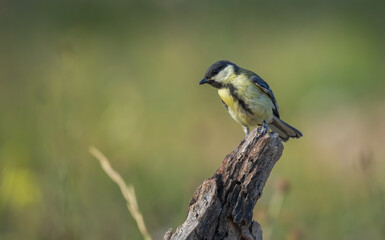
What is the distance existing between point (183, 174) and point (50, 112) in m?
1.36

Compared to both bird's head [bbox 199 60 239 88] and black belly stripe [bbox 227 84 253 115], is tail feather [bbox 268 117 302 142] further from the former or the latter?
bird's head [bbox 199 60 239 88]

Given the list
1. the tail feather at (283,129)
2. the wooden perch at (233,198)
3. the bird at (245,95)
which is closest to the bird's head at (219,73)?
the bird at (245,95)

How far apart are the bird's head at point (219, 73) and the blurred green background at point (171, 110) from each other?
548 mm

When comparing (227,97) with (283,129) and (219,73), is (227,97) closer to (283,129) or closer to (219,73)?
(219,73)

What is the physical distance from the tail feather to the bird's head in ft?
1.34

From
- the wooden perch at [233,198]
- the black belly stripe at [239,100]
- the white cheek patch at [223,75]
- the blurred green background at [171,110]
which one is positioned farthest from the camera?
the blurred green background at [171,110]

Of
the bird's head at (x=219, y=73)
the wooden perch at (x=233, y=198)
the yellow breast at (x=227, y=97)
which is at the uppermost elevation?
the bird's head at (x=219, y=73)

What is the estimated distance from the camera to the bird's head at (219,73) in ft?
13.1

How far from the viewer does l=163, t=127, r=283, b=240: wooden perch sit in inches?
91.7

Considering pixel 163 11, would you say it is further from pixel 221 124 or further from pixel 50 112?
pixel 50 112

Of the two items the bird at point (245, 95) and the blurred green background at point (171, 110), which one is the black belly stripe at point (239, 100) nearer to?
the bird at point (245, 95)

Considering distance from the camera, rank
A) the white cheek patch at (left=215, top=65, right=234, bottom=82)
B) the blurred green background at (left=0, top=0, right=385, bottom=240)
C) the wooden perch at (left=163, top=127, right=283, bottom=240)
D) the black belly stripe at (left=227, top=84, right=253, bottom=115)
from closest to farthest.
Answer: the wooden perch at (left=163, top=127, right=283, bottom=240), the black belly stripe at (left=227, top=84, right=253, bottom=115), the white cheek patch at (left=215, top=65, right=234, bottom=82), the blurred green background at (left=0, top=0, right=385, bottom=240)

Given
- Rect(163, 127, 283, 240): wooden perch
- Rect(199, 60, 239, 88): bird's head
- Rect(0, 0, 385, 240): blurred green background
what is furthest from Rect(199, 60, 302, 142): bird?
Rect(163, 127, 283, 240): wooden perch

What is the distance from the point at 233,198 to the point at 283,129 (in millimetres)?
1739
